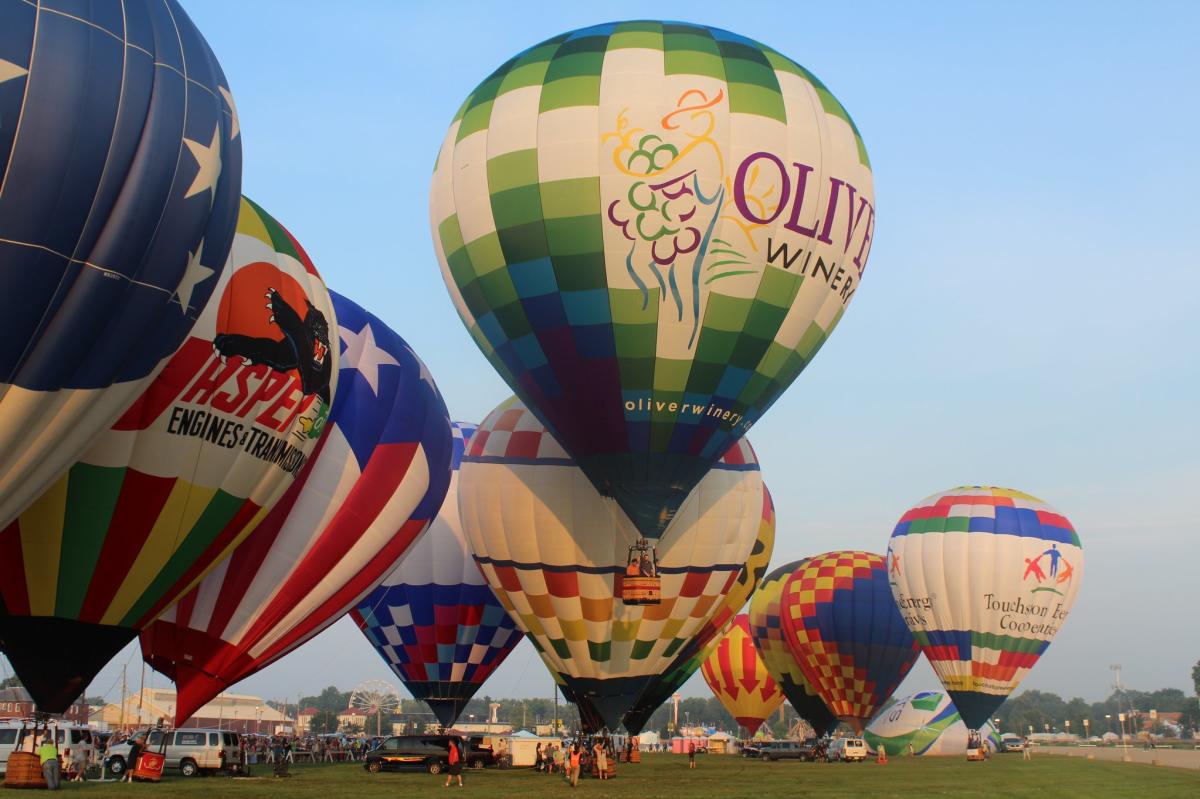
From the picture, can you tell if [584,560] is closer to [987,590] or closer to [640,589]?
[640,589]

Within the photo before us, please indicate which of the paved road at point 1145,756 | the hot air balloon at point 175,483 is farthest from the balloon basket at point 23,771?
the paved road at point 1145,756

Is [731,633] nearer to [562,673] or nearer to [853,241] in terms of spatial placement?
[562,673]

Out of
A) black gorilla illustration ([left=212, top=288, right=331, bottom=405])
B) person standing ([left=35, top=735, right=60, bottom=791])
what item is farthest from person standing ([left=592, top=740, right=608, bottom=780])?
person standing ([left=35, top=735, right=60, bottom=791])

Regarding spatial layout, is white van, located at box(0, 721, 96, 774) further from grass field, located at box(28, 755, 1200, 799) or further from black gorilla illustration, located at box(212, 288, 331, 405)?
black gorilla illustration, located at box(212, 288, 331, 405)

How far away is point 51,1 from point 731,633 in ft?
122

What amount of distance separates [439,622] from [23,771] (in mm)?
12969

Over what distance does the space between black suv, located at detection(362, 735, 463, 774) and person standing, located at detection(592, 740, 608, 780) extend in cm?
418

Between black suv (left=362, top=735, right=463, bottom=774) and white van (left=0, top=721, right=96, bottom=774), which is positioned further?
black suv (left=362, top=735, right=463, bottom=774)

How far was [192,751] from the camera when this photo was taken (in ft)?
63.2

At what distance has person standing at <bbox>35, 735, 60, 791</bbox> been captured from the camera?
13.2 meters

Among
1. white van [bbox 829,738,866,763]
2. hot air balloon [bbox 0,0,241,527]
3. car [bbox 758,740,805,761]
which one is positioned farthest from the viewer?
car [bbox 758,740,805,761]

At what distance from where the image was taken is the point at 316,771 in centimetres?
2253

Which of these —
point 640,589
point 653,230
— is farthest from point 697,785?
point 653,230

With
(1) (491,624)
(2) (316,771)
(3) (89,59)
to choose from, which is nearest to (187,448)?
(3) (89,59)
